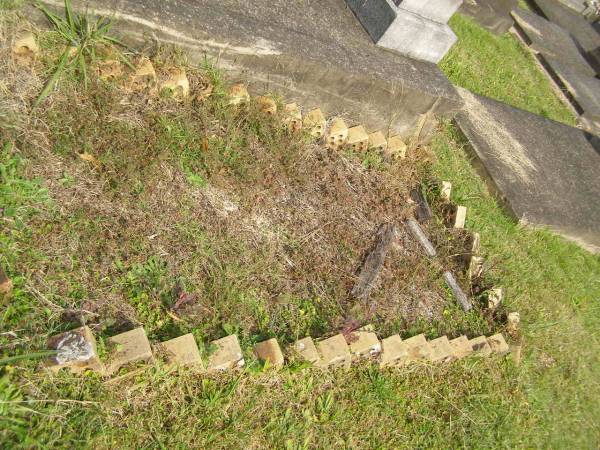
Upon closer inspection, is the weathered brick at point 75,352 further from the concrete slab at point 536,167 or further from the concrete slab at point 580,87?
the concrete slab at point 580,87

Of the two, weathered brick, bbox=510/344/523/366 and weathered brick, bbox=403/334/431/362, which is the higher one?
weathered brick, bbox=510/344/523/366

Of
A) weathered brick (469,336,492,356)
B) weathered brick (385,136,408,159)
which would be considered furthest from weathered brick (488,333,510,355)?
weathered brick (385,136,408,159)

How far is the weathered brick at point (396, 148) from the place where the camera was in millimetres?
3932

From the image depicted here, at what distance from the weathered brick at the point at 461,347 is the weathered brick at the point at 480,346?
38 mm

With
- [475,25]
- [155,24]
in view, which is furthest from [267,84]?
[475,25]

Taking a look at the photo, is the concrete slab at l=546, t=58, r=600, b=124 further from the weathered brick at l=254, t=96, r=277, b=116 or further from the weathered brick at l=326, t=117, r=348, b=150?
the weathered brick at l=254, t=96, r=277, b=116

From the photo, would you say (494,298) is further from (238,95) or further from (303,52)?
(238,95)

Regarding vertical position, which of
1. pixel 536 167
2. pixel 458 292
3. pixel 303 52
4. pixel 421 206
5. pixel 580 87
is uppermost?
pixel 580 87

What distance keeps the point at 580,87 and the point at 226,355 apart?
25.5 feet

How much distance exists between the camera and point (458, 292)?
3461mm

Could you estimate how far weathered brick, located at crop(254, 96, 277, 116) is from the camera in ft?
10.8

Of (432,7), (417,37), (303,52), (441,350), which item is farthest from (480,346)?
(432,7)

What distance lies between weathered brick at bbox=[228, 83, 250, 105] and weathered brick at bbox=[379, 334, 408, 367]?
1.77 meters

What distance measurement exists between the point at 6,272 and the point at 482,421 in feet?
8.83
